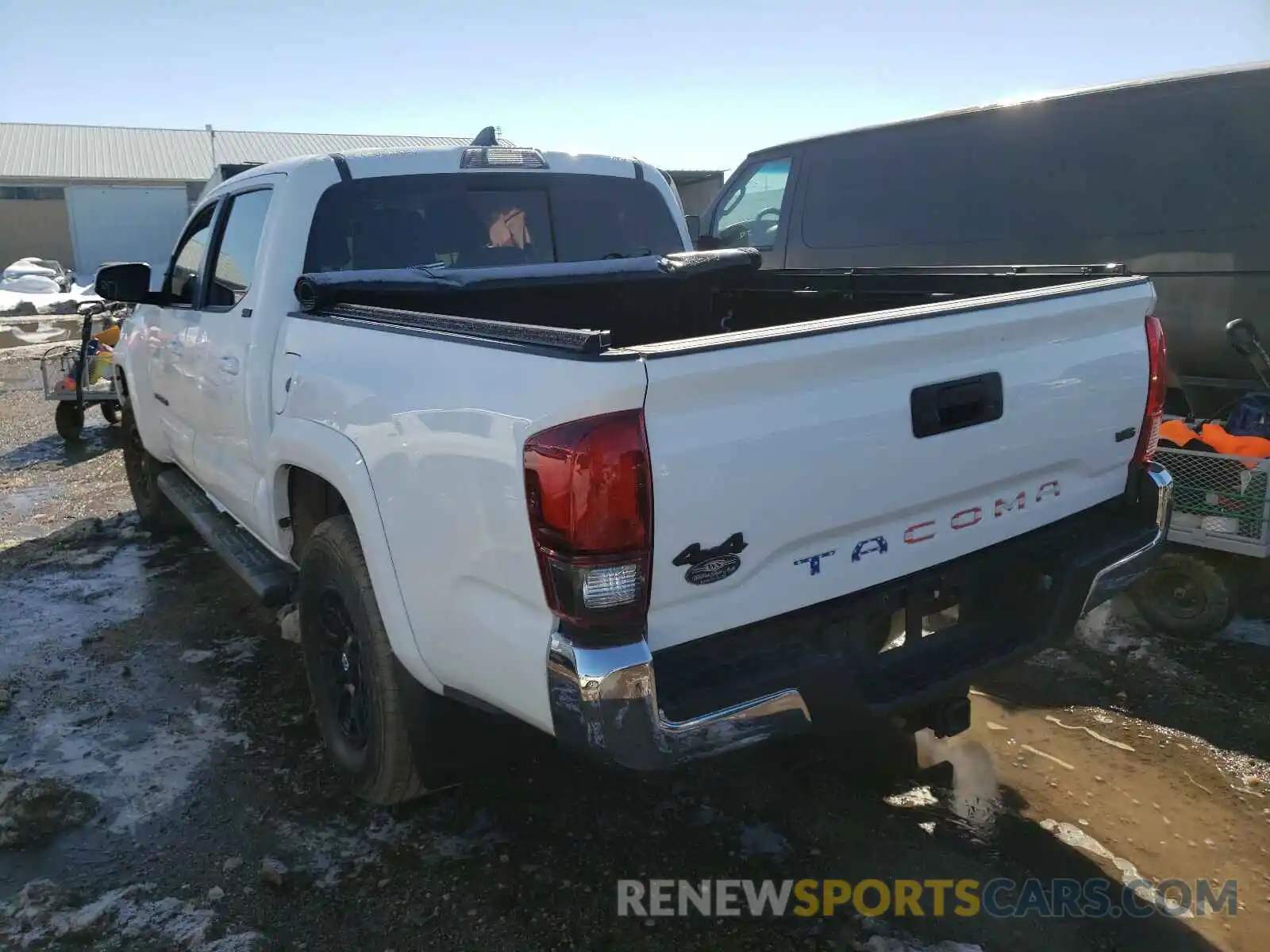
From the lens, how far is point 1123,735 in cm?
353

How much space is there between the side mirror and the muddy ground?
178 cm

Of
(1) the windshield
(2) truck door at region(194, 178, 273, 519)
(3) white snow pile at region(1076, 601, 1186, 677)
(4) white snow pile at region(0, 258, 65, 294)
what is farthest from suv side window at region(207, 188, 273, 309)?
(4) white snow pile at region(0, 258, 65, 294)

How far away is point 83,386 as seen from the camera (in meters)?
9.18

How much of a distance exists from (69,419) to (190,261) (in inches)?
223

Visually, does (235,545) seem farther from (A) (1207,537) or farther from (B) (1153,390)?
(A) (1207,537)

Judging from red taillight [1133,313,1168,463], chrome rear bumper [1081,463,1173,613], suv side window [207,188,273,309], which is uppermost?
suv side window [207,188,273,309]

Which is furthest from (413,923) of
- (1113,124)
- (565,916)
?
(1113,124)

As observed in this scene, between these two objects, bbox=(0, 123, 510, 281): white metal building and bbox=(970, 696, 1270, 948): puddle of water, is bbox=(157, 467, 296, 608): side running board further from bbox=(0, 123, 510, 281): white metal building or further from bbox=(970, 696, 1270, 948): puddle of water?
bbox=(0, 123, 510, 281): white metal building

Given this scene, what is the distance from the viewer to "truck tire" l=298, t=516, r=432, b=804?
9.04 ft

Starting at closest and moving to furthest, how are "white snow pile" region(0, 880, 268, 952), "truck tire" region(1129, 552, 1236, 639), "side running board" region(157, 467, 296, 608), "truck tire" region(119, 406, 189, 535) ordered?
"white snow pile" region(0, 880, 268, 952)
"side running board" region(157, 467, 296, 608)
"truck tire" region(1129, 552, 1236, 639)
"truck tire" region(119, 406, 189, 535)

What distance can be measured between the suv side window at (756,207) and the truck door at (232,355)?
4.24 metres

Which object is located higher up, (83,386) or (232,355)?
(232,355)

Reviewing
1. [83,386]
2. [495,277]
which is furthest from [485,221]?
[83,386]

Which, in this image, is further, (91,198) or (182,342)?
(91,198)
